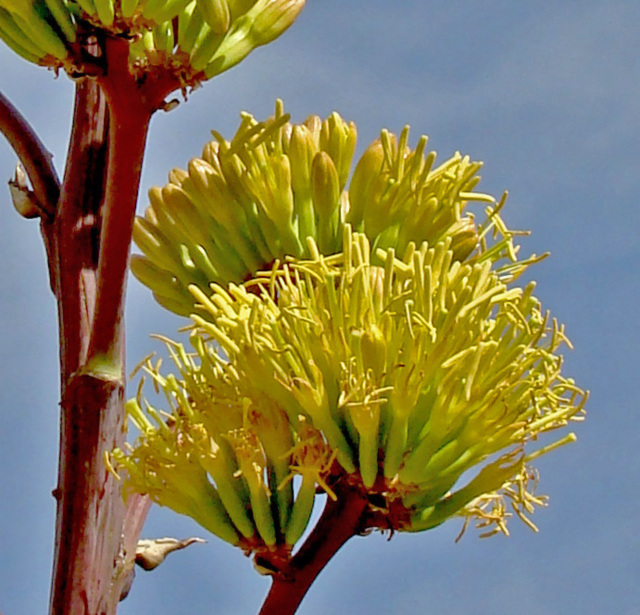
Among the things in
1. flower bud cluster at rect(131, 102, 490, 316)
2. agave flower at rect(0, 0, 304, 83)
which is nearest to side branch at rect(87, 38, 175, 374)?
agave flower at rect(0, 0, 304, 83)

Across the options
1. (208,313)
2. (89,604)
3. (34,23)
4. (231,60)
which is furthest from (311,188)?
(89,604)

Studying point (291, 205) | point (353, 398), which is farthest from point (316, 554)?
point (291, 205)

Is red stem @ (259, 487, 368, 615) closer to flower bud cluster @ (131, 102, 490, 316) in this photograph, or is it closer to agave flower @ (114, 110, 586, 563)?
agave flower @ (114, 110, 586, 563)

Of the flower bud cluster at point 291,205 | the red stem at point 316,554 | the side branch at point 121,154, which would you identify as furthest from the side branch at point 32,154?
the red stem at point 316,554

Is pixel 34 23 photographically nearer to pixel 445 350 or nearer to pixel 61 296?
pixel 61 296

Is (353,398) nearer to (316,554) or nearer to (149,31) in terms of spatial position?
(316,554)
